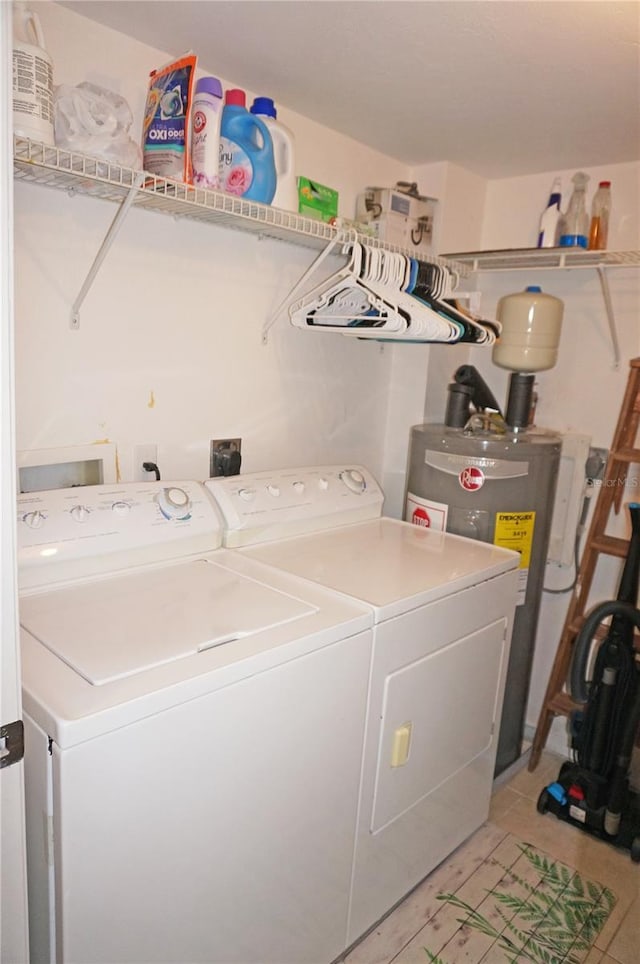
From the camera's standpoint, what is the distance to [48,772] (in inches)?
39.7

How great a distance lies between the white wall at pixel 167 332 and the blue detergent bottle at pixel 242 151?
0.23 metres

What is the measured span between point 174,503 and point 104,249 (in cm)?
65

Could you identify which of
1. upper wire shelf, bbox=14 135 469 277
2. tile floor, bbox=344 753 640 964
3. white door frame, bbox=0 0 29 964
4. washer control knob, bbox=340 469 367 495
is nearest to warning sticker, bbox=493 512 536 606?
washer control knob, bbox=340 469 367 495

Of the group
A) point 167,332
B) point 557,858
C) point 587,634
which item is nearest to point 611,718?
point 587,634

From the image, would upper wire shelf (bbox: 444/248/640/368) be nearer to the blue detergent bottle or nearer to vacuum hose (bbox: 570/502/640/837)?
vacuum hose (bbox: 570/502/640/837)

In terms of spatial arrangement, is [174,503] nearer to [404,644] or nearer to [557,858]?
[404,644]

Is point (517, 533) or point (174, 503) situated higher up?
point (174, 503)

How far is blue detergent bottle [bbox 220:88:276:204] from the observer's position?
5.38ft

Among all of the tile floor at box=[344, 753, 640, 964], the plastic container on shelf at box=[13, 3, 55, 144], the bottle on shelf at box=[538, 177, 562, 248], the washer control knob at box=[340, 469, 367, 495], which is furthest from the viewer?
the bottle on shelf at box=[538, 177, 562, 248]

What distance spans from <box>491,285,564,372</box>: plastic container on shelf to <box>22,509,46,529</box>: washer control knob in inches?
66.5

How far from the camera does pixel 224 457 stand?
2.05 metres

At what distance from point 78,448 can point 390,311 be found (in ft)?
3.02

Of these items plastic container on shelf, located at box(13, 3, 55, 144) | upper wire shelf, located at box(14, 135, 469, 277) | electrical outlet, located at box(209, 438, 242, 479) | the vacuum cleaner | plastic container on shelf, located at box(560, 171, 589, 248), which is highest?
plastic container on shelf, located at box(560, 171, 589, 248)

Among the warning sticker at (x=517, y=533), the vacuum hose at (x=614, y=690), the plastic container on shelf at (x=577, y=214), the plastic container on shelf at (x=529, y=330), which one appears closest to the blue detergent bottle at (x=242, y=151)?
the plastic container on shelf at (x=529, y=330)
